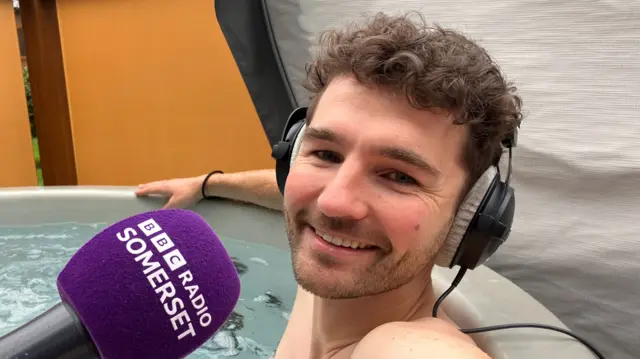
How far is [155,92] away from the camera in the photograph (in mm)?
2289

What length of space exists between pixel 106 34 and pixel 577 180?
73.8 inches

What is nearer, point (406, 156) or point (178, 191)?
point (406, 156)

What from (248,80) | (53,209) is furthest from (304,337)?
(53,209)

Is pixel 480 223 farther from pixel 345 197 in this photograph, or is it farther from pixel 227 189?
pixel 227 189

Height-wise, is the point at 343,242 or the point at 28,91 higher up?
the point at 343,242

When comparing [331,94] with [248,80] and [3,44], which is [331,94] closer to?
[248,80]

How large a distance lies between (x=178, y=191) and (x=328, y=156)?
0.90 metres

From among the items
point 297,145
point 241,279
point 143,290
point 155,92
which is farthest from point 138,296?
point 155,92

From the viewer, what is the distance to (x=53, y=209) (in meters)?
1.64

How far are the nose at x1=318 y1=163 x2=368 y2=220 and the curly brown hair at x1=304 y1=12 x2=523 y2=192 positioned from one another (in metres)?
0.12

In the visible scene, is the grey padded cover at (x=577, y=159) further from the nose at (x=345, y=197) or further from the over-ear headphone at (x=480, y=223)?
the nose at (x=345, y=197)

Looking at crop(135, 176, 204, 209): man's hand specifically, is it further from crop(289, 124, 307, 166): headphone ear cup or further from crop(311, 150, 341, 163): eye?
crop(311, 150, 341, 163): eye

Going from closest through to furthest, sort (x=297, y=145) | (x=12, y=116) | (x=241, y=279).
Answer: (x=297, y=145) < (x=241, y=279) < (x=12, y=116)

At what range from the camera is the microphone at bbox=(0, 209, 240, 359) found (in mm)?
441
